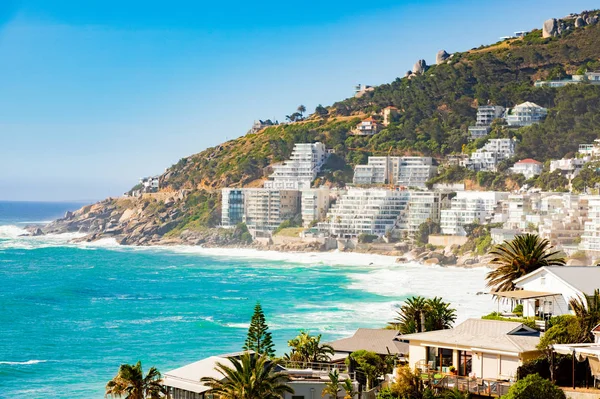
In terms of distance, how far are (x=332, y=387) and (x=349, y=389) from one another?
386mm

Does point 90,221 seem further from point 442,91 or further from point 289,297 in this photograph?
point 289,297

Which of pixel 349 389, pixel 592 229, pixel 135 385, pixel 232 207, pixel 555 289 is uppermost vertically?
pixel 232 207

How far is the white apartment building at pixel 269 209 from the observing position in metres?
144

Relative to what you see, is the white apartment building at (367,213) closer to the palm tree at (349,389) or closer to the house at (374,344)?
the house at (374,344)

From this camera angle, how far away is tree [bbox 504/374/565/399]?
65.9ft

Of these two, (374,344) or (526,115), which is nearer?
(374,344)

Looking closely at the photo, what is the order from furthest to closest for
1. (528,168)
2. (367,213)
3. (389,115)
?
(389,115)
(528,168)
(367,213)

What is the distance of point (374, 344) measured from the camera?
97.0 ft

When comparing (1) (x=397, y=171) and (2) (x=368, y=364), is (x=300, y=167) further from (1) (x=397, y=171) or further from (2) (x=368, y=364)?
(2) (x=368, y=364)

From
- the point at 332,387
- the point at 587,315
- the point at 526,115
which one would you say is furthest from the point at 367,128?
the point at 332,387

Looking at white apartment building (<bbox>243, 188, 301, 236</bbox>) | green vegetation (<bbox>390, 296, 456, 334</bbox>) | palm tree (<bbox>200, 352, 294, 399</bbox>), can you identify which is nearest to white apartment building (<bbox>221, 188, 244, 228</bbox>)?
white apartment building (<bbox>243, 188, 301, 236</bbox>)

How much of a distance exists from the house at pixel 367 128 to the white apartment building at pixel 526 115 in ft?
75.3

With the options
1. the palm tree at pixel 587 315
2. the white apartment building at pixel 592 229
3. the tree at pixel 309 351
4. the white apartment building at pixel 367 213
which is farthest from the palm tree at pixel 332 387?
the white apartment building at pixel 367 213

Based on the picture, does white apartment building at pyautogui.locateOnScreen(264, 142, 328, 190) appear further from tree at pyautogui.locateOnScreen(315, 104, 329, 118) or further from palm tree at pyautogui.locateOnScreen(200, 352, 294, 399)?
palm tree at pyautogui.locateOnScreen(200, 352, 294, 399)
